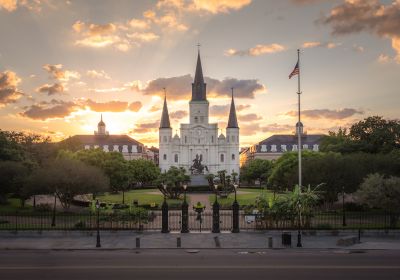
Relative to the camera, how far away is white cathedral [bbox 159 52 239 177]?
155 m

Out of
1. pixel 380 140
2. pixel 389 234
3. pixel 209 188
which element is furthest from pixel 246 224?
pixel 209 188

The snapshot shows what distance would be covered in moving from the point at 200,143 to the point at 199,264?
13477cm

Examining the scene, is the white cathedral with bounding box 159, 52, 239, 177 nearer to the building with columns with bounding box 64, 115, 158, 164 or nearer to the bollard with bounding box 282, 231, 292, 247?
the building with columns with bounding box 64, 115, 158, 164

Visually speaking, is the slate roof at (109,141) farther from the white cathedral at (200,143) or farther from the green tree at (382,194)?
the green tree at (382,194)

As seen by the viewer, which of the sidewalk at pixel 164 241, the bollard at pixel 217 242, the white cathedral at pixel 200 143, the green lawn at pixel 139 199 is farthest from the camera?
the white cathedral at pixel 200 143

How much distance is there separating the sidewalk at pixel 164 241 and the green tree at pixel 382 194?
8.67ft

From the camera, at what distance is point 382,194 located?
106ft

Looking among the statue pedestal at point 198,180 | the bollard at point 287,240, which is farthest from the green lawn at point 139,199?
the bollard at point 287,240

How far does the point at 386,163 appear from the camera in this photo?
47.3m

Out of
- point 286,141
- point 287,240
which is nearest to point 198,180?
point 286,141

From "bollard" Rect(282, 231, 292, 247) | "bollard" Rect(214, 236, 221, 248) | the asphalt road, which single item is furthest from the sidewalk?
the asphalt road

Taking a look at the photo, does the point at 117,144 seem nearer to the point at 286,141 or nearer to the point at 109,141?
the point at 109,141

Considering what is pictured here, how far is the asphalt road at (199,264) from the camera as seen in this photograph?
18219 millimetres

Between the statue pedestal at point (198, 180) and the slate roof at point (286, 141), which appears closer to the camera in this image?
the statue pedestal at point (198, 180)
